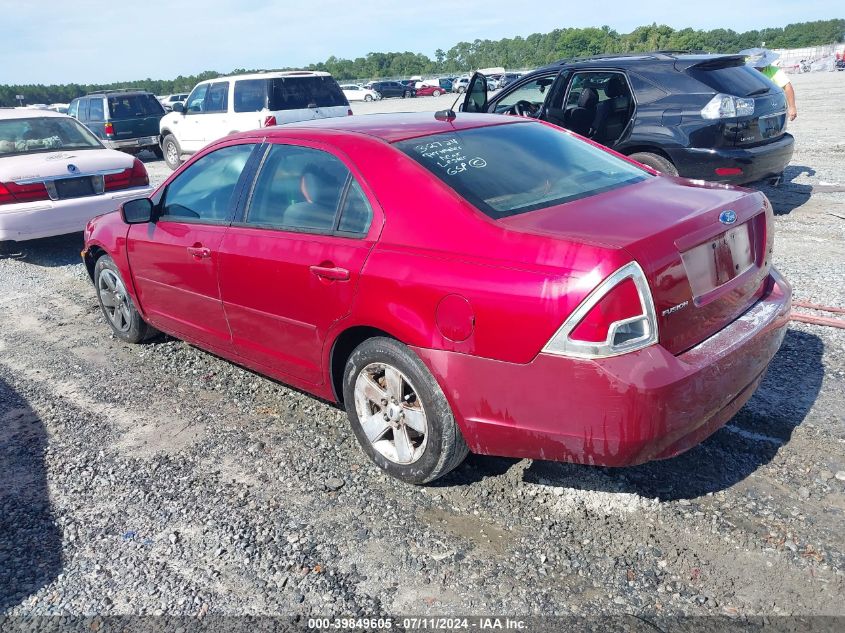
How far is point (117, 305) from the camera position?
5461 millimetres

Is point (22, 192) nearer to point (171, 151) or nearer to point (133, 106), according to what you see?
point (171, 151)

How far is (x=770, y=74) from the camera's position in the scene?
11.5 m

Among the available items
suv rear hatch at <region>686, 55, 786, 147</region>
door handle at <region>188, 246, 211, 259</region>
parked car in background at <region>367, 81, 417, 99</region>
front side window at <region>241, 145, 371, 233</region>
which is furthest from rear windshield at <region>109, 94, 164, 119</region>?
parked car in background at <region>367, 81, 417, 99</region>

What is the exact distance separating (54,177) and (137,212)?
13.6ft

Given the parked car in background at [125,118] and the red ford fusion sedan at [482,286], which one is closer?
the red ford fusion sedan at [482,286]

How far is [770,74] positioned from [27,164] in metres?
10.7

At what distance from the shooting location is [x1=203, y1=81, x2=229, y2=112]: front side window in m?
13.6

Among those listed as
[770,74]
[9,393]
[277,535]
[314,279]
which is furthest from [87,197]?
[770,74]

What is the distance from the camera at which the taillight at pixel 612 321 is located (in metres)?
2.54

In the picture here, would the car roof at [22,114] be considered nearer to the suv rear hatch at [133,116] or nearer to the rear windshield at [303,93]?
the rear windshield at [303,93]

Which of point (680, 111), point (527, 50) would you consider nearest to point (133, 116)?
point (680, 111)

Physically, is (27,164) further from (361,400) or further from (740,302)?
(740,302)

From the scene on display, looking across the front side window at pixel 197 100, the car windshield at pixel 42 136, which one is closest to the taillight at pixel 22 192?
the car windshield at pixel 42 136

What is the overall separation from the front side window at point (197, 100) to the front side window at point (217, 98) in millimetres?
302
